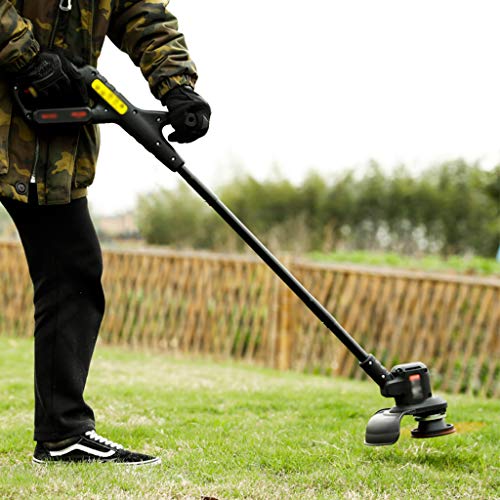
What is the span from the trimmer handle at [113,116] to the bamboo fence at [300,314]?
421 centimetres

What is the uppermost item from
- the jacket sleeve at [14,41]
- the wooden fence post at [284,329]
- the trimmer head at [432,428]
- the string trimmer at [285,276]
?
the jacket sleeve at [14,41]

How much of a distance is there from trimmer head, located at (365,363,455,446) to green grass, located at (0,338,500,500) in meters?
0.13

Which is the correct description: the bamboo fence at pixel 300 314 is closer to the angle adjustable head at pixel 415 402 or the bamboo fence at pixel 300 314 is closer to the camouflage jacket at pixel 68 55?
the angle adjustable head at pixel 415 402

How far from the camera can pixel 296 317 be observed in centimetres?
782

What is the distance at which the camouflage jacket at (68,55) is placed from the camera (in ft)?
9.25

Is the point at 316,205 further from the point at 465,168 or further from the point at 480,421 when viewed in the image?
the point at 480,421

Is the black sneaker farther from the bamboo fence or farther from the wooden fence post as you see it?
the wooden fence post

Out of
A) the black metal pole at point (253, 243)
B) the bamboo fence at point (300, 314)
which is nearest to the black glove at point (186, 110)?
the black metal pole at point (253, 243)

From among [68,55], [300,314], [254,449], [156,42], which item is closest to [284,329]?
[300,314]

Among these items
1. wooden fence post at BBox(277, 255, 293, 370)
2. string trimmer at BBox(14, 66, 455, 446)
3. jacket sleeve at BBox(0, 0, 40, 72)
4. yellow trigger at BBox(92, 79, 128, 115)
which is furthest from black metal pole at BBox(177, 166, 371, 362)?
wooden fence post at BBox(277, 255, 293, 370)

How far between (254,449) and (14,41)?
1.60 m

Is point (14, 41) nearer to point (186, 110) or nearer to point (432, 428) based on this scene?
point (186, 110)

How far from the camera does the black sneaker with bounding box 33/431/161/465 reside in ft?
9.98

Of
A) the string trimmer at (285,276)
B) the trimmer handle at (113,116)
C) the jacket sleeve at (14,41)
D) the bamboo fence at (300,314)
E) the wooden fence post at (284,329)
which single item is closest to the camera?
the jacket sleeve at (14,41)
